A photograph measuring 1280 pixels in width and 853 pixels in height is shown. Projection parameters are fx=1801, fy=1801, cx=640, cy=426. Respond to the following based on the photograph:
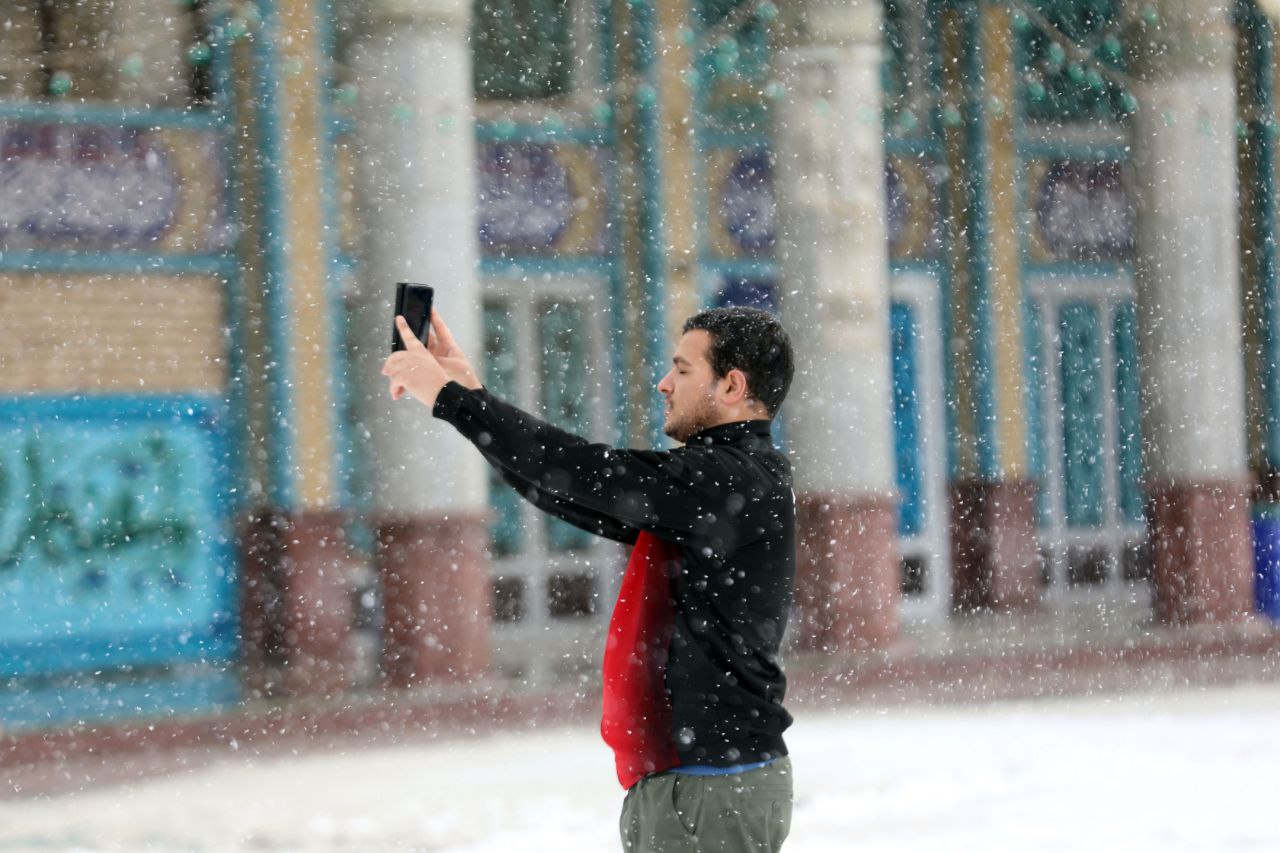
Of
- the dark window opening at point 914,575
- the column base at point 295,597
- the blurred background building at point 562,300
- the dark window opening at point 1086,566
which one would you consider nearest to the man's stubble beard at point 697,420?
the blurred background building at point 562,300

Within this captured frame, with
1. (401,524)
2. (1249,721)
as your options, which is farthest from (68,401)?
(1249,721)

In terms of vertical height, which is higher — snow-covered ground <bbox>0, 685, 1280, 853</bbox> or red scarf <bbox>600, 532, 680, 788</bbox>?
red scarf <bbox>600, 532, 680, 788</bbox>

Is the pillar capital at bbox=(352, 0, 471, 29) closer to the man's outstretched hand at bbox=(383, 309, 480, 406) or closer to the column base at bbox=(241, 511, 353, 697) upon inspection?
the column base at bbox=(241, 511, 353, 697)

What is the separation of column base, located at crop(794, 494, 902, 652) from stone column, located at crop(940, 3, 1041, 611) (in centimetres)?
274

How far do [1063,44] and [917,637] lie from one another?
4791mm

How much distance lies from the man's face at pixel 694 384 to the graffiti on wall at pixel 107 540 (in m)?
7.69

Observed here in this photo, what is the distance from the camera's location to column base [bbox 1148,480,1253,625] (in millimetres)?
11695

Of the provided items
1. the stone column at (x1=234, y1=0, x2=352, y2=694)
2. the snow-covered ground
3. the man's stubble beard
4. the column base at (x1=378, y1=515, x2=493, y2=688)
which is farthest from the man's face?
the stone column at (x1=234, y1=0, x2=352, y2=694)

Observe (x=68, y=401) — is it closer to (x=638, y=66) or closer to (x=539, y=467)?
(x=638, y=66)

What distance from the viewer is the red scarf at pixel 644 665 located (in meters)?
2.78

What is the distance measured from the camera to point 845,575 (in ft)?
33.9

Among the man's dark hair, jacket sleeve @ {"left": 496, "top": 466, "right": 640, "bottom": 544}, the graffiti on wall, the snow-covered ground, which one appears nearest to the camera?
jacket sleeve @ {"left": 496, "top": 466, "right": 640, "bottom": 544}

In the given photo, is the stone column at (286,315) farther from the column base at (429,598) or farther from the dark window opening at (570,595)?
the dark window opening at (570,595)

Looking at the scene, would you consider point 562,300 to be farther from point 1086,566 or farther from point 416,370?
point 416,370
